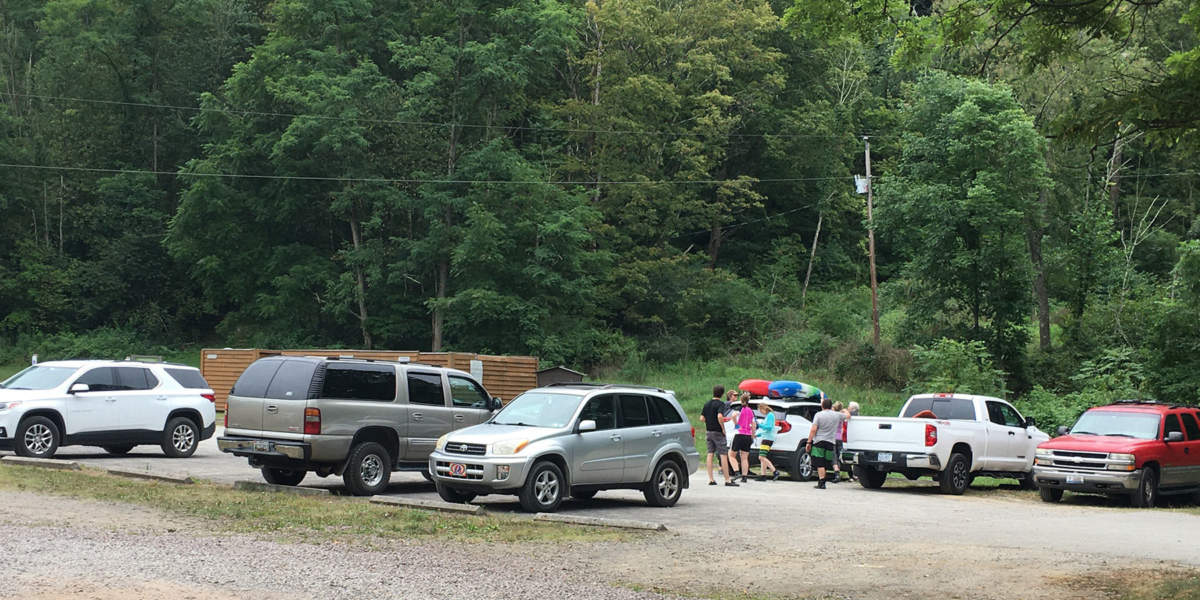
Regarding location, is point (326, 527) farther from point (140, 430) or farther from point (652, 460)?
point (140, 430)

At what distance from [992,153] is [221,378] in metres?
29.4

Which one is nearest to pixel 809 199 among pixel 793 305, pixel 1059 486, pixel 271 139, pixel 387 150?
pixel 793 305

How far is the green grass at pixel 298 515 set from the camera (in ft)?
41.5

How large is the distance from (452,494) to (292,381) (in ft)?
9.04

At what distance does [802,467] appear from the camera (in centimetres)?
2427

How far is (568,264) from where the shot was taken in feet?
174

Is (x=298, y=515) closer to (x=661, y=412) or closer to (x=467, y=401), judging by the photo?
(x=467, y=401)

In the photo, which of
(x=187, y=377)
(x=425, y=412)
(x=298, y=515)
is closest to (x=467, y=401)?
(x=425, y=412)

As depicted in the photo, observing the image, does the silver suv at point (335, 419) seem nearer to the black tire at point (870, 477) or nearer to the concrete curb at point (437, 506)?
the concrete curb at point (437, 506)

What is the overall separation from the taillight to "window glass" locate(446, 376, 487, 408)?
2.60 m

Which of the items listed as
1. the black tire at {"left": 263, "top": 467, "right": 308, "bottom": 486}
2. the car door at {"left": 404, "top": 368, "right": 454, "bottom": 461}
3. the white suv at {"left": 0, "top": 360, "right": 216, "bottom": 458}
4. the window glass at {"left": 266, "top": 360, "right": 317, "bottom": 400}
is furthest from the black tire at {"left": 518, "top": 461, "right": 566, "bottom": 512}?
the white suv at {"left": 0, "top": 360, "right": 216, "bottom": 458}

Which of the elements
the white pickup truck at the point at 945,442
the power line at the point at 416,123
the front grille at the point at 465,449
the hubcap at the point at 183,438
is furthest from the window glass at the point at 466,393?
the power line at the point at 416,123

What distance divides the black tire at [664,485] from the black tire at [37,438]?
11.0m

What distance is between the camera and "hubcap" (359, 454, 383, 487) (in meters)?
16.9
